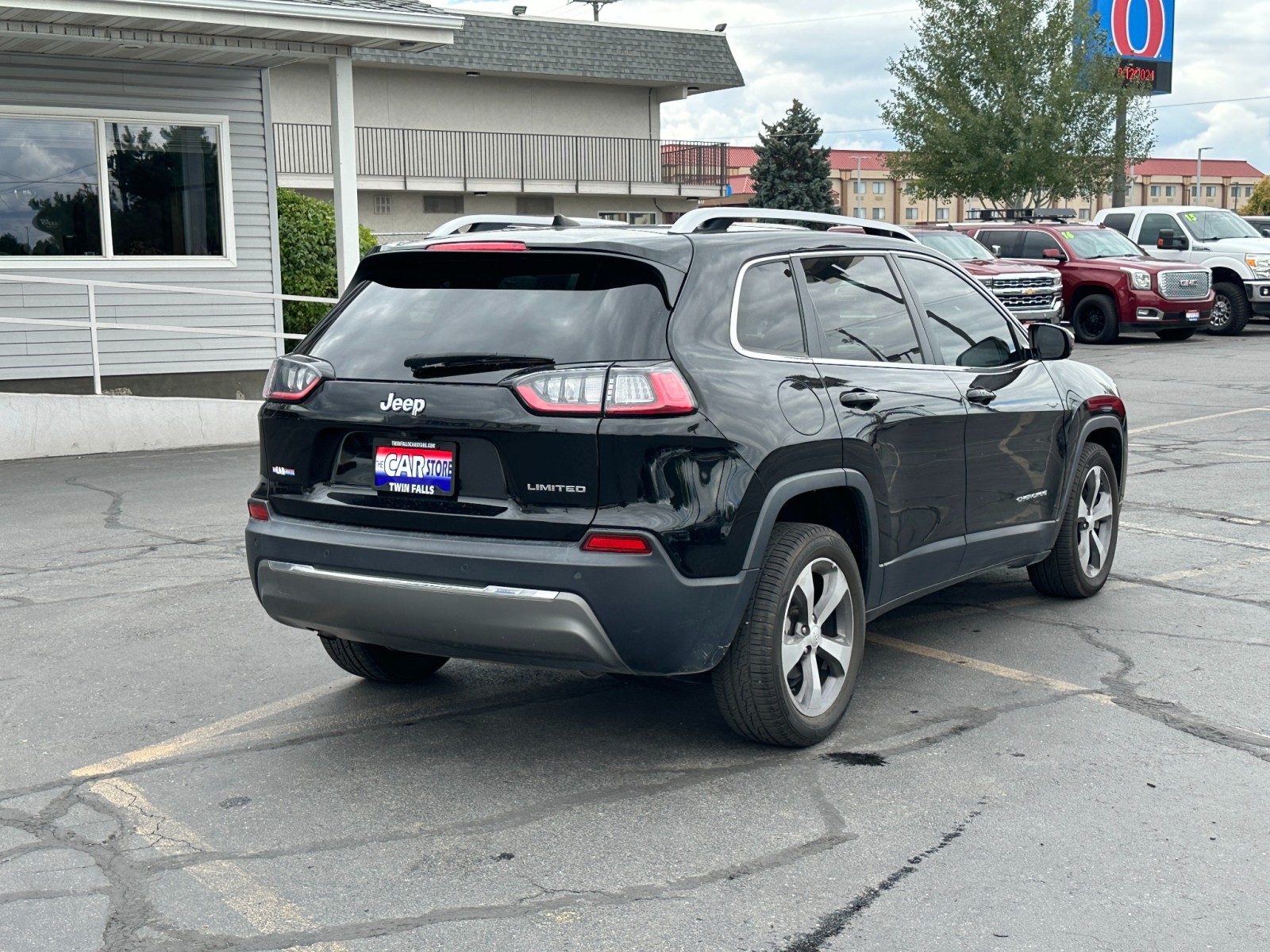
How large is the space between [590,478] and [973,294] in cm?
270

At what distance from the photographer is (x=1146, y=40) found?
41.2 m

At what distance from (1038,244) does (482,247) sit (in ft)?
70.1

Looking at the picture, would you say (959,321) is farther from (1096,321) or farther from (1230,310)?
(1230,310)

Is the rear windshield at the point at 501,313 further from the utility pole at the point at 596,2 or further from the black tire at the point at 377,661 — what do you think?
the utility pole at the point at 596,2

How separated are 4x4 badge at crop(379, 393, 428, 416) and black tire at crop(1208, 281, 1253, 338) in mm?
23973

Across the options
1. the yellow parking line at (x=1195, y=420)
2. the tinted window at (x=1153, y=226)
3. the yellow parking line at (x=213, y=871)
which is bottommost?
the yellow parking line at (x=213, y=871)

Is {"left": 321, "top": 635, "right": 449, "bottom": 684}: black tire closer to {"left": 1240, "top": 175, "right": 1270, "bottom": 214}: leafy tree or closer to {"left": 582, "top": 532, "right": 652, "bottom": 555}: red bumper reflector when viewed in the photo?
{"left": 582, "top": 532, "right": 652, "bottom": 555}: red bumper reflector

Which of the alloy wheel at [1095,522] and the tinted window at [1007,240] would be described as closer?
the alloy wheel at [1095,522]

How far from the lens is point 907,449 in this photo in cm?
550

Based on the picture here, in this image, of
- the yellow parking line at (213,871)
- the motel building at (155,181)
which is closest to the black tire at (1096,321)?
the motel building at (155,181)

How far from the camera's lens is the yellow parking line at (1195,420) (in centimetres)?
1410

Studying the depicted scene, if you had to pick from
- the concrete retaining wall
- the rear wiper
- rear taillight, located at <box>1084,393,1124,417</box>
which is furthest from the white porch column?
the rear wiper

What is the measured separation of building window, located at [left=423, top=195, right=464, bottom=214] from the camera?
3903cm

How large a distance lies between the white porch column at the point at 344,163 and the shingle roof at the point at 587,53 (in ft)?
73.4
